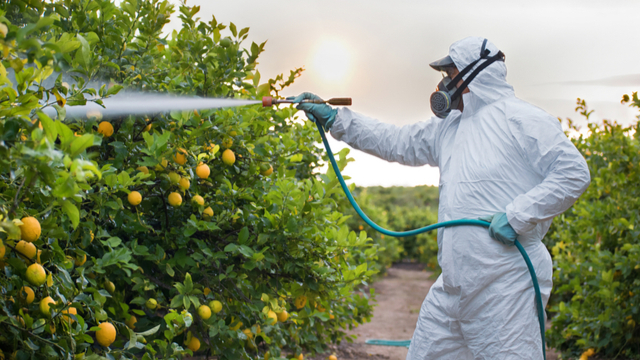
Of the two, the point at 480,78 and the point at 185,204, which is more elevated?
the point at 480,78

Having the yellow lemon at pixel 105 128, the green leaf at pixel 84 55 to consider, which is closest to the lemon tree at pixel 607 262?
the yellow lemon at pixel 105 128

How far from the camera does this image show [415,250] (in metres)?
11.9

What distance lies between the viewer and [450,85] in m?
2.41

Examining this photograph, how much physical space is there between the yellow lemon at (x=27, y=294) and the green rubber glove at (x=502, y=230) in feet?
5.30

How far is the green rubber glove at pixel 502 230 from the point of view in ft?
6.53

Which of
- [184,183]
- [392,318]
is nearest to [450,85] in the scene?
[184,183]

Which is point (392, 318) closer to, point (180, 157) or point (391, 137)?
point (391, 137)

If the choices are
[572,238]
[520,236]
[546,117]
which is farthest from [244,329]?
[572,238]

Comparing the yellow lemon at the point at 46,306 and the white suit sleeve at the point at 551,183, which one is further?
the white suit sleeve at the point at 551,183

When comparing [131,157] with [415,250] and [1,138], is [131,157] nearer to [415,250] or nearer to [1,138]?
[1,138]

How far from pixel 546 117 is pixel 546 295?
0.76m

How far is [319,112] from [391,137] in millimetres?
399

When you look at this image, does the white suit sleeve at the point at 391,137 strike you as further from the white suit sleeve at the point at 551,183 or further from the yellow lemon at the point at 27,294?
the yellow lemon at the point at 27,294

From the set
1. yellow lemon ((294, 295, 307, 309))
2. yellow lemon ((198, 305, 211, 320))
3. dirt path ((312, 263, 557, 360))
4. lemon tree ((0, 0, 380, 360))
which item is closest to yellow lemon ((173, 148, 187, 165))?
lemon tree ((0, 0, 380, 360))
